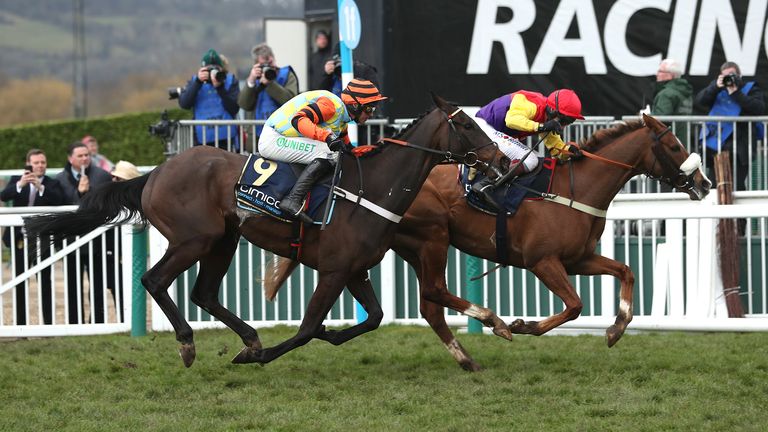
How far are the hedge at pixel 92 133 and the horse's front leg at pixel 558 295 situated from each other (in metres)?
14.0

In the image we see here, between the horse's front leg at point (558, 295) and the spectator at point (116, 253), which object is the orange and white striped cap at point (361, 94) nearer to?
the horse's front leg at point (558, 295)

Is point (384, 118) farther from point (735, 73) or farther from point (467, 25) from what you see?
point (735, 73)

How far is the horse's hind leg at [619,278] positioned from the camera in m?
7.12

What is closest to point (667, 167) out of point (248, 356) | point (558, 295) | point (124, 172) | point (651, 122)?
point (651, 122)

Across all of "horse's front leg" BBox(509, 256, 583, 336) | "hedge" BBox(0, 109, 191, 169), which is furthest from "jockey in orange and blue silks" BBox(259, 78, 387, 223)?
"hedge" BBox(0, 109, 191, 169)

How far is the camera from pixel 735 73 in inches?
410

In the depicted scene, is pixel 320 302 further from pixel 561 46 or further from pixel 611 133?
pixel 561 46

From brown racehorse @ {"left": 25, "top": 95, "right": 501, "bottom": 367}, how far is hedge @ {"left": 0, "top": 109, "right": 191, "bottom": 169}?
43.2ft

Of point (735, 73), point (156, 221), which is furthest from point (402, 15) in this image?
point (156, 221)

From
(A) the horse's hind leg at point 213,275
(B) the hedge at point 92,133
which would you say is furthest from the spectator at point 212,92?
(B) the hedge at point 92,133

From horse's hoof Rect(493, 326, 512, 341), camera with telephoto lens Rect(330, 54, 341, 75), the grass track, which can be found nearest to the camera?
the grass track

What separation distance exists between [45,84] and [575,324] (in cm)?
1859

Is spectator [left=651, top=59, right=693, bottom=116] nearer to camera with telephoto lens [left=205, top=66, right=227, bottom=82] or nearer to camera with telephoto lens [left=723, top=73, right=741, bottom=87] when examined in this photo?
camera with telephoto lens [left=723, top=73, right=741, bottom=87]

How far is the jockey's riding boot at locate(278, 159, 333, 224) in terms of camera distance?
6.84 metres
